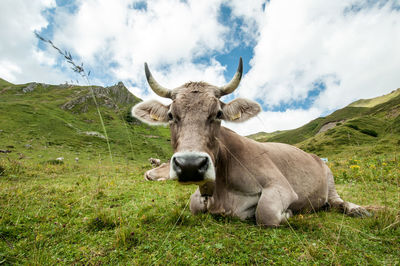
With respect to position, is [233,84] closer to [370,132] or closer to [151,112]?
[151,112]

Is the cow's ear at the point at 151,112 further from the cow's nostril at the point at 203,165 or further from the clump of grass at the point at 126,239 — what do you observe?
the clump of grass at the point at 126,239

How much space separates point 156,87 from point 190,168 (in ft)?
7.97

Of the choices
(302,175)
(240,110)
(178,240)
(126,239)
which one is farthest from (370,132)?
(126,239)

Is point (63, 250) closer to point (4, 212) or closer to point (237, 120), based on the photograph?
point (4, 212)

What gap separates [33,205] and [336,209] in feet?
22.0

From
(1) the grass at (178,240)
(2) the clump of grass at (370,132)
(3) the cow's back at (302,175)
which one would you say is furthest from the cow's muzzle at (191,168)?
(2) the clump of grass at (370,132)

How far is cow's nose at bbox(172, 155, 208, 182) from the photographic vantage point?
2740 mm

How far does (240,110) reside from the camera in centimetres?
439

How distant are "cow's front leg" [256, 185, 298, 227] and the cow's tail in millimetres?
1017

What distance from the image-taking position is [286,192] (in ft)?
12.7

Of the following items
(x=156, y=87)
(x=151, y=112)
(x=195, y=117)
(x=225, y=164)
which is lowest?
(x=225, y=164)

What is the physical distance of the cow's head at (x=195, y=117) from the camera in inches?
110

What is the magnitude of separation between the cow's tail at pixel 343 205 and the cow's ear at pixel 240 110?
2.51 metres

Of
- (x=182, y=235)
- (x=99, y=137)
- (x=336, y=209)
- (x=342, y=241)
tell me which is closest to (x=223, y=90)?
(x=182, y=235)
